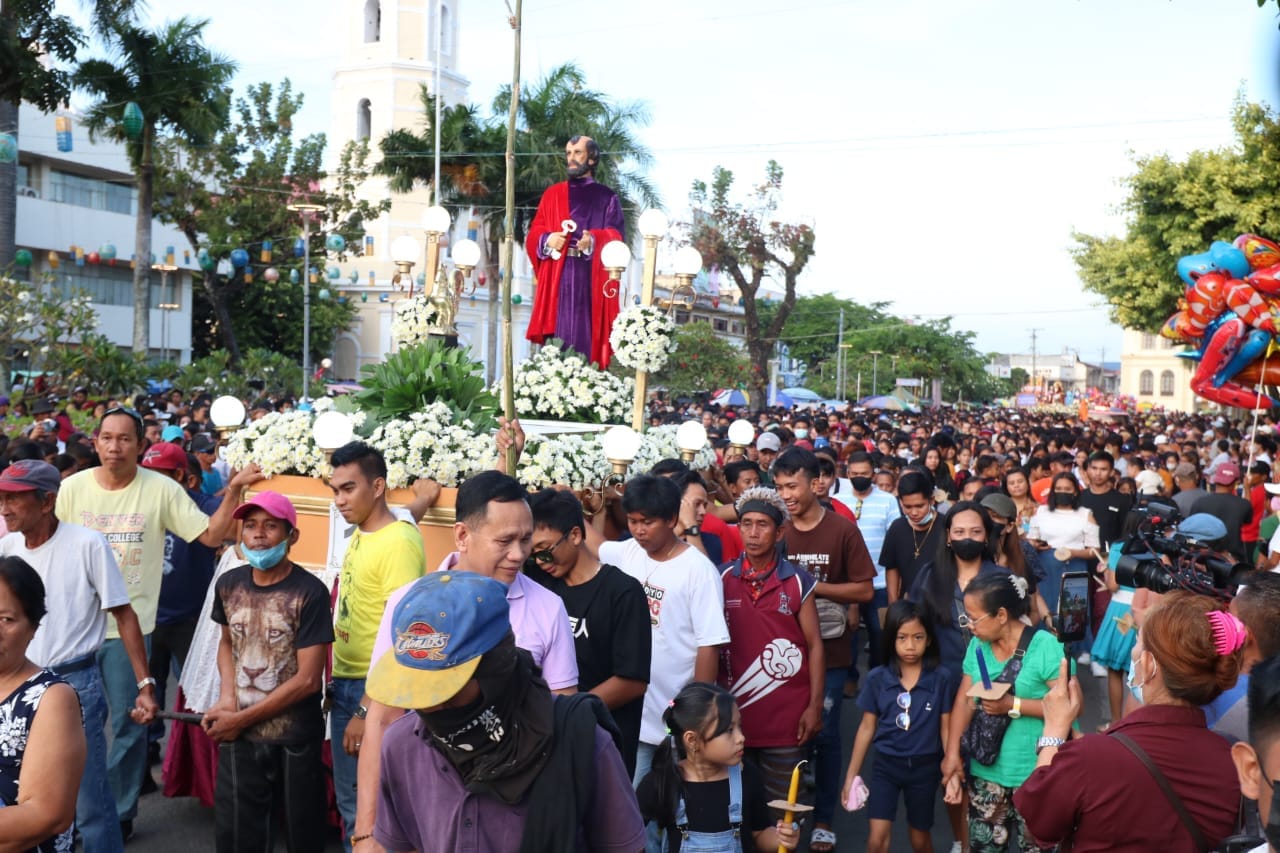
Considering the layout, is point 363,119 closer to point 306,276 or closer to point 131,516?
point 306,276

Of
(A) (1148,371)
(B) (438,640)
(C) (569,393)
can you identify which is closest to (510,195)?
(B) (438,640)

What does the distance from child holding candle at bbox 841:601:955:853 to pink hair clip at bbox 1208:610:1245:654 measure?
93.5 inches

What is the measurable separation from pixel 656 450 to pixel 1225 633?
548cm

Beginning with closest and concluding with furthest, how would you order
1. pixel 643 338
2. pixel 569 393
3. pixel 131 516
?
pixel 131 516 < pixel 643 338 < pixel 569 393

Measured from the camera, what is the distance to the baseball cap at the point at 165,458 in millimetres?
7754

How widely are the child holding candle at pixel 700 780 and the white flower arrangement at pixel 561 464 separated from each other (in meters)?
2.72

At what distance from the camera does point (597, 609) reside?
4.74m

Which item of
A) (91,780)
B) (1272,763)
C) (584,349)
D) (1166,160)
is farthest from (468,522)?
(1166,160)

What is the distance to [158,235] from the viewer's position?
46312 mm

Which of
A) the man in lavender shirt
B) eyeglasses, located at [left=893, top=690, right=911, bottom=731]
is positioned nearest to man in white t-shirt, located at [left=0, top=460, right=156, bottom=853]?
the man in lavender shirt

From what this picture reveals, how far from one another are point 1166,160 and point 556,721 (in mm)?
27741

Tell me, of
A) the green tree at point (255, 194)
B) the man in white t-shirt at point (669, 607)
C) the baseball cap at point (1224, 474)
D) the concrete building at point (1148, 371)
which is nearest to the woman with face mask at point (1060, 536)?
the baseball cap at point (1224, 474)

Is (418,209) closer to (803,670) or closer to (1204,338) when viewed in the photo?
(1204,338)

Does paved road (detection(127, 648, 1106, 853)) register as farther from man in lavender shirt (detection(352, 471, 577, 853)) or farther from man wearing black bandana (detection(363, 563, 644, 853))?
man wearing black bandana (detection(363, 563, 644, 853))
